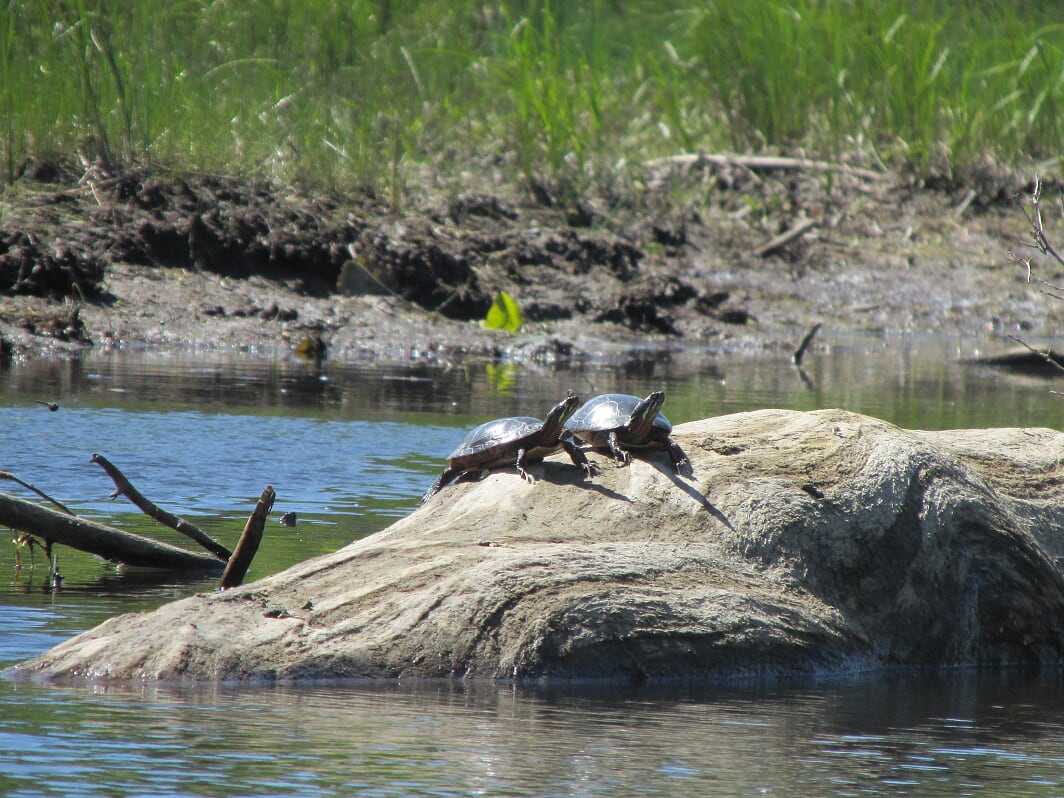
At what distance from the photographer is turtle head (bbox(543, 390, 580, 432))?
605cm

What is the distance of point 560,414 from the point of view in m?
6.10

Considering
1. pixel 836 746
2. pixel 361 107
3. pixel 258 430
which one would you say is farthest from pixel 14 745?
pixel 361 107

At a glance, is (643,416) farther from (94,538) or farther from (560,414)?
(94,538)

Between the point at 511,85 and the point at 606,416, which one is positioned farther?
the point at 511,85

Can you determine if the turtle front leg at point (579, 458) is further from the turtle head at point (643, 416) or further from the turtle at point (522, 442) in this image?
the turtle head at point (643, 416)

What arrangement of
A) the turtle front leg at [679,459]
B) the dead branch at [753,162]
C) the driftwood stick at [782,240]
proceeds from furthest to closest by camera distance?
1. the dead branch at [753,162]
2. the driftwood stick at [782,240]
3. the turtle front leg at [679,459]

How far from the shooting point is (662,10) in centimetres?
2203

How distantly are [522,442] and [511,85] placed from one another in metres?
11.5

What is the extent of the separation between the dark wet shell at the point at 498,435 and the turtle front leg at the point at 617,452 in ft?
0.89

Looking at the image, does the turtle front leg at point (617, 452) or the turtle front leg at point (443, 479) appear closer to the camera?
the turtle front leg at point (617, 452)

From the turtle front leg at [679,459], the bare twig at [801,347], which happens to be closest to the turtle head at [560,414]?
the turtle front leg at [679,459]

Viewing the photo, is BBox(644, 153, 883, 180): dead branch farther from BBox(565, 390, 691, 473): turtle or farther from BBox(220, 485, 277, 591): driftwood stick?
BBox(220, 485, 277, 591): driftwood stick

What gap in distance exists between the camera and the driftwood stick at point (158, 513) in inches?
232

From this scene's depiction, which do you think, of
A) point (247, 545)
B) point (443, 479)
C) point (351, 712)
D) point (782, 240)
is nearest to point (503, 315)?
point (782, 240)
